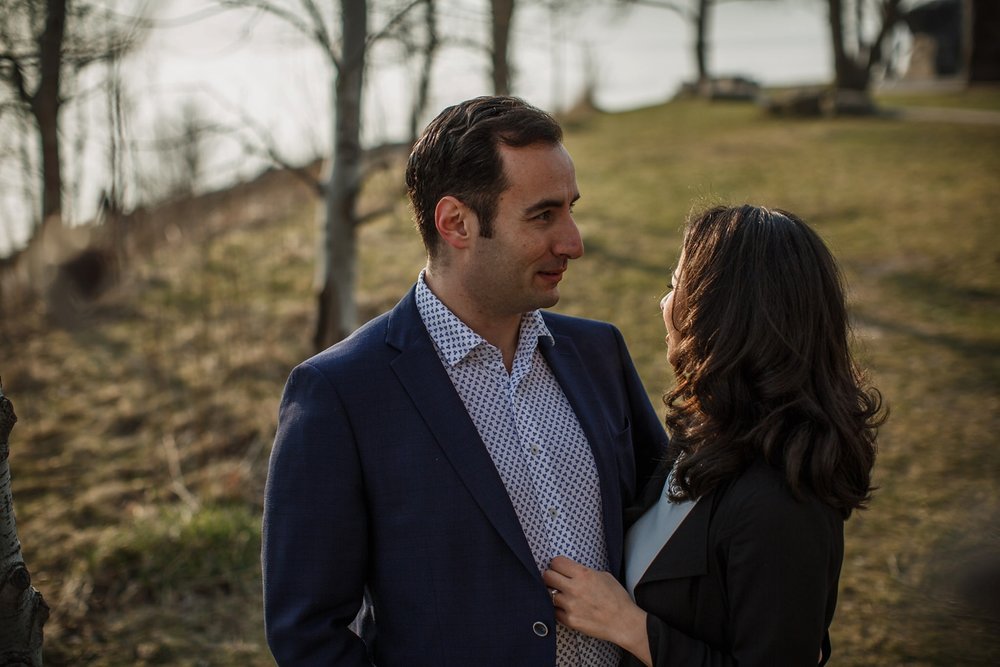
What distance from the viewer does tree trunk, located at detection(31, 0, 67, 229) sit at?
4.30 meters

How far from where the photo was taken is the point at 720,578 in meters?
1.95

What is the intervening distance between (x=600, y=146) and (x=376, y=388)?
15.9 metres

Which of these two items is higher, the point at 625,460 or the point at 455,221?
the point at 455,221

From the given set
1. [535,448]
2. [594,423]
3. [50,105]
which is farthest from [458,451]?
[50,105]

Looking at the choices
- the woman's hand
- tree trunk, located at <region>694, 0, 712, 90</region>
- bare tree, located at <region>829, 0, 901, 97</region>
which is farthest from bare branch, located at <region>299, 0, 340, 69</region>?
tree trunk, located at <region>694, 0, 712, 90</region>

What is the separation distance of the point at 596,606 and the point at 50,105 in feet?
24.3

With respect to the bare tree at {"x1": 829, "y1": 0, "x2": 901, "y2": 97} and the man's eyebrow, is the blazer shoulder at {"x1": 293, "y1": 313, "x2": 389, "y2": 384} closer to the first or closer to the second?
the man's eyebrow

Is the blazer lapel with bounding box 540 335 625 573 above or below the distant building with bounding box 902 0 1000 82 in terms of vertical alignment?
below

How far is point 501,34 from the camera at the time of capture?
24.6 feet

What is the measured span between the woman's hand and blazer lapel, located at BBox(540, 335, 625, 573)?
0.17m

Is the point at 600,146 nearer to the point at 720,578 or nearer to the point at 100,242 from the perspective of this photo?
the point at 100,242

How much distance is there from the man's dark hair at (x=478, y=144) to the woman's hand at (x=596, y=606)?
34.0 inches

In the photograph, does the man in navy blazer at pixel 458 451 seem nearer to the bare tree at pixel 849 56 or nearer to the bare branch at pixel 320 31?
the bare branch at pixel 320 31

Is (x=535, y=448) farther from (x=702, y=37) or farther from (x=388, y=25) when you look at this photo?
(x=702, y=37)
